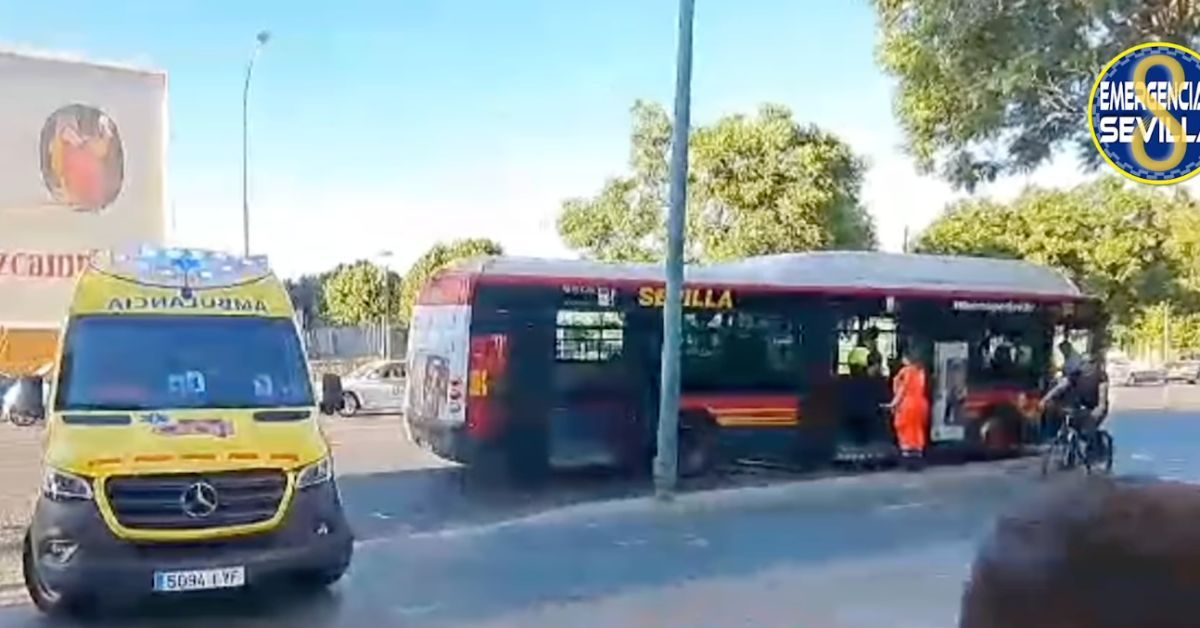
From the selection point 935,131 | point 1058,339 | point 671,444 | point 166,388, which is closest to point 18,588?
point 166,388

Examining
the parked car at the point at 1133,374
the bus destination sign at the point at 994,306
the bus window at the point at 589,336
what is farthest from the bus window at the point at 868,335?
the parked car at the point at 1133,374

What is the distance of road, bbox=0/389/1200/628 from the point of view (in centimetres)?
826

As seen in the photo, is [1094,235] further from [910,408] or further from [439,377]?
[439,377]

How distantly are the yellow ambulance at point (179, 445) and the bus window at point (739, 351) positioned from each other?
7.73m

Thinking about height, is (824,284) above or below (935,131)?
below

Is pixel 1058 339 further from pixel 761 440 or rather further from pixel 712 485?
pixel 712 485

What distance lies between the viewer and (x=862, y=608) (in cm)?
836

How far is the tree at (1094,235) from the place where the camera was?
46062mm

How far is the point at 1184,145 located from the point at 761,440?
960 centimetres

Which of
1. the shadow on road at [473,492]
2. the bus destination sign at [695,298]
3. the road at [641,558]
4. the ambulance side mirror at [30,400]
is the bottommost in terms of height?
the shadow on road at [473,492]

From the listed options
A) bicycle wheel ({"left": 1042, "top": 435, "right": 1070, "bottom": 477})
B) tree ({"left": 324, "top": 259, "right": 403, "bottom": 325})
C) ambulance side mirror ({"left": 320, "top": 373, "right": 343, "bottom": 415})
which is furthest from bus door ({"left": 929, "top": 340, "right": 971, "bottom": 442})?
tree ({"left": 324, "top": 259, "right": 403, "bottom": 325})

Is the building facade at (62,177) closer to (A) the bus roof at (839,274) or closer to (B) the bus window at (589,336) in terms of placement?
(A) the bus roof at (839,274)

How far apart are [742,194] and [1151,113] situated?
84.2 ft

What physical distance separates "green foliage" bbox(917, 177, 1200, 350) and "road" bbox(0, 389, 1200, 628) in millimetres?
31501
